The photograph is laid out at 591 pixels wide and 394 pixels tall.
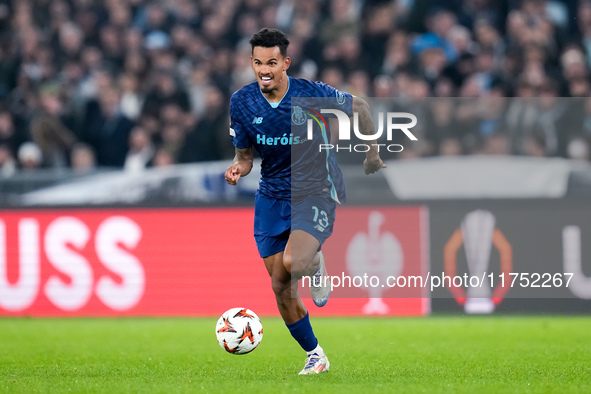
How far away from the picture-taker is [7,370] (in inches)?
267

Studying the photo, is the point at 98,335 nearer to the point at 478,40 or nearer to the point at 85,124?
the point at 85,124

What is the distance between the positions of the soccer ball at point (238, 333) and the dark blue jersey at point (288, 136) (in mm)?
934

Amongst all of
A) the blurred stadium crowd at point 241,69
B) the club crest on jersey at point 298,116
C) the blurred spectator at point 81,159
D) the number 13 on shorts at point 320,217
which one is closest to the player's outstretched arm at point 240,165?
the club crest on jersey at point 298,116

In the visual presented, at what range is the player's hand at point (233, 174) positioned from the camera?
6.01 m

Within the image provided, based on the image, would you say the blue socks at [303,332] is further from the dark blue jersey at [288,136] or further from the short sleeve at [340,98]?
the short sleeve at [340,98]

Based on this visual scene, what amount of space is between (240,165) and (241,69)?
6.72 metres

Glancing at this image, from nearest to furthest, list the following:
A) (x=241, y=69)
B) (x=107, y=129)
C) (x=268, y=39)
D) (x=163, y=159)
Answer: (x=268, y=39) → (x=163, y=159) → (x=107, y=129) → (x=241, y=69)

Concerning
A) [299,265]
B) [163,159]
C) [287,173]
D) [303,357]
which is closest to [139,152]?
[163,159]

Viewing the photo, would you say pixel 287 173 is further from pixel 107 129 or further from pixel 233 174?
pixel 107 129

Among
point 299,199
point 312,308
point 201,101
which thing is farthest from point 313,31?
point 299,199

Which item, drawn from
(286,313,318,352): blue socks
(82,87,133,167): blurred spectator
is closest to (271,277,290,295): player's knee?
(286,313,318,352): blue socks

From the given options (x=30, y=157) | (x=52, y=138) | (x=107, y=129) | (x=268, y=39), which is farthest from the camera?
(x=107, y=129)

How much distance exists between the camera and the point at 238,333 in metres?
6.41

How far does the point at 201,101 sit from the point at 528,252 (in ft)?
16.6
